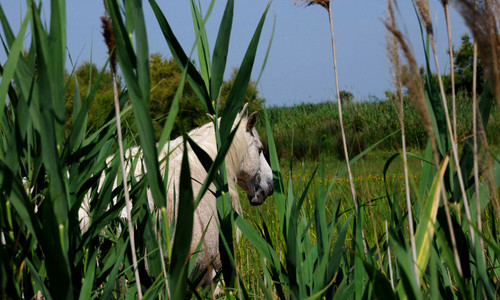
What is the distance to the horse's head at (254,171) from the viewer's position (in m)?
3.81

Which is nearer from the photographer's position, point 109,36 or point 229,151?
point 109,36

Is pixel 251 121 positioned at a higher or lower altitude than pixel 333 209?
higher

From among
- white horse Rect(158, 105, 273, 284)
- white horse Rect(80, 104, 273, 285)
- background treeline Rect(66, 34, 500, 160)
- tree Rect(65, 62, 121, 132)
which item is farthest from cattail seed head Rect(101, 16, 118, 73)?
background treeline Rect(66, 34, 500, 160)

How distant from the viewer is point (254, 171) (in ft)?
13.0

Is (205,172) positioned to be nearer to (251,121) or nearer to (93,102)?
(251,121)

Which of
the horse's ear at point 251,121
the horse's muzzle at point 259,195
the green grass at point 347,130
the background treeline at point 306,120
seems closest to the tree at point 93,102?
the background treeline at point 306,120

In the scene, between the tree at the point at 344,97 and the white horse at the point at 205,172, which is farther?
the white horse at the point at 205,172

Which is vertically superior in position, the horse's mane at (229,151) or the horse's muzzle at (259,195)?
the horse's mane at (229,151)

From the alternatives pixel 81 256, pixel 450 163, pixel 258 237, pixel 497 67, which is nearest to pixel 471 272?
pixel 450 163

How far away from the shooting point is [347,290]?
110 centimetres

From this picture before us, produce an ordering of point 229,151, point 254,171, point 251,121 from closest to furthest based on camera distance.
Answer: point 229,151 < point 251,121 < point 254,171

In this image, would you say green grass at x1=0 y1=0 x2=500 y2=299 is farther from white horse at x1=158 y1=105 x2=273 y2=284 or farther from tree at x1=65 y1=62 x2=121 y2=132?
white horse at x1=158 y1=105 x2=273 y2=284

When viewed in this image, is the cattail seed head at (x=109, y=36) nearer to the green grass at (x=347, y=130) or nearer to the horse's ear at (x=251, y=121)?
the horse's ear at (x=251, y=121)

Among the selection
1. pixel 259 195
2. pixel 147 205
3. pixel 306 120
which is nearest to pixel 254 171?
pixel 259 195
